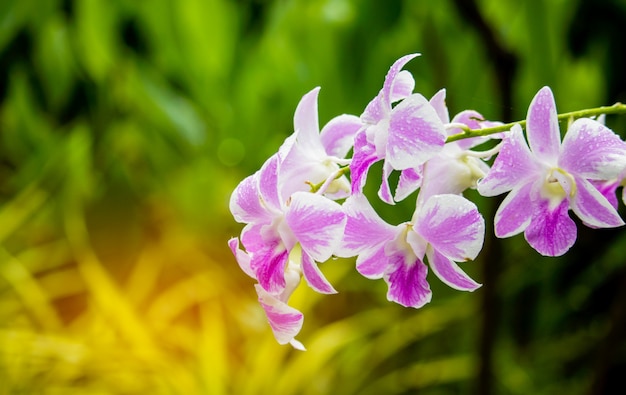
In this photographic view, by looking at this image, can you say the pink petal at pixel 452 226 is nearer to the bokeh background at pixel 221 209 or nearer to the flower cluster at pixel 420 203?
the flower cluster at pixel 420 203

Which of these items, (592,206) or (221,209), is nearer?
(592,206)

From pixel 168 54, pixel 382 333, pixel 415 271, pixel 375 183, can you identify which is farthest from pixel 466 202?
pixel 168 54

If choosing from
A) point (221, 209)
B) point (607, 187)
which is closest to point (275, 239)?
point (607, 187)

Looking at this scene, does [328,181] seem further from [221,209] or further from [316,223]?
[221,209]

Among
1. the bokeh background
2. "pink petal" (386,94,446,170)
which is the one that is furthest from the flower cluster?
the bokeh background

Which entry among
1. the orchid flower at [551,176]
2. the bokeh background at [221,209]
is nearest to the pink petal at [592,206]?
the orchid flower at [551,176]
